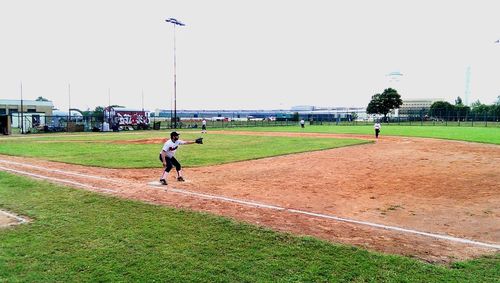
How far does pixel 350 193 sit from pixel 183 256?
20.6 feet

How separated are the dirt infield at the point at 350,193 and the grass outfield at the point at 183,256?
59 cm

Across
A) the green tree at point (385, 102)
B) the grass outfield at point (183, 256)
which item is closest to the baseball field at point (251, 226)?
the grass outfield at point (183, 256)

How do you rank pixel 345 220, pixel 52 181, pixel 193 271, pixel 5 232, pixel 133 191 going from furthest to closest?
pixel 52 181
pixel 133 191
pixel 345 220
pixel 5 232
pixel 193 271

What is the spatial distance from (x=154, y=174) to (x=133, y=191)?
3336mm

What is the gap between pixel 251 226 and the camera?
22.8 feet

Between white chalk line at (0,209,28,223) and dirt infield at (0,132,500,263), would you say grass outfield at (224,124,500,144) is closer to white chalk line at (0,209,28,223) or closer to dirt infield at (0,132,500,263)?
dirt infield at (0,132,500,263)

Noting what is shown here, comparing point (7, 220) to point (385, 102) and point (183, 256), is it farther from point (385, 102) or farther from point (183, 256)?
point (385, 102)

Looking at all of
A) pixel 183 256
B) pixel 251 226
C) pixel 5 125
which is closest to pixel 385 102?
pixel 5 125

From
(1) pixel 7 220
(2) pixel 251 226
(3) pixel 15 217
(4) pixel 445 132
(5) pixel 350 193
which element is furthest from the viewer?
(4) pixel 445 132

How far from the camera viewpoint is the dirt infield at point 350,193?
6.69 m

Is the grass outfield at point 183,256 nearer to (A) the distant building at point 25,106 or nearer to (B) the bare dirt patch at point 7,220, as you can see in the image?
(B) the bare dirt patch at point 7,220

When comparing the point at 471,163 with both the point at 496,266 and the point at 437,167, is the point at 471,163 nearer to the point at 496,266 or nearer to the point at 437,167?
the point at 437,167

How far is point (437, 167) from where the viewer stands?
15281mm

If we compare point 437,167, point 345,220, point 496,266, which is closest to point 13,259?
point 345,220
